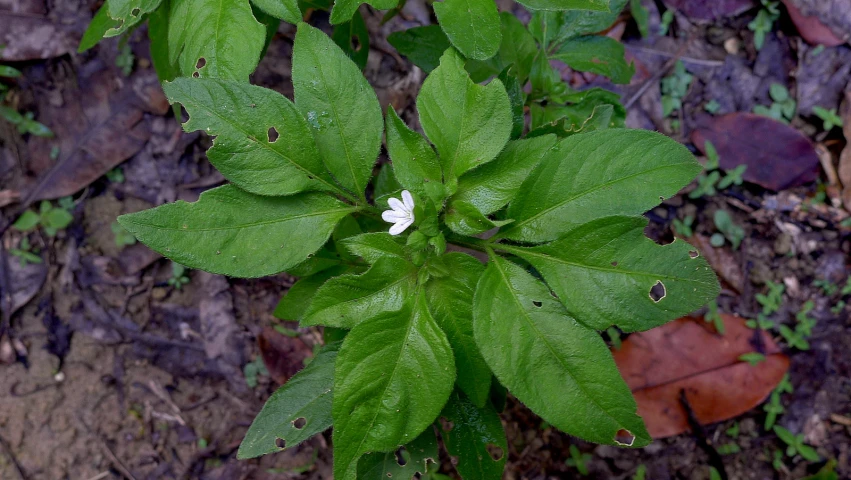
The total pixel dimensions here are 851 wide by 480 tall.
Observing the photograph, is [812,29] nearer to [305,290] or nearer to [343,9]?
[343,9]

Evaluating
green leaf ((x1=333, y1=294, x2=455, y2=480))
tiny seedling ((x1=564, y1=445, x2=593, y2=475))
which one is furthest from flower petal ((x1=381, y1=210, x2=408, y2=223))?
tiny seedling ((x1=564, y1=445, x2=593, y2=475))

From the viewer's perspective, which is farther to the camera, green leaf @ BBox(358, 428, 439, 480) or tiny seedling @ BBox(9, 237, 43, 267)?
tiny seedling @ BBox(9, 237, 43, 267)

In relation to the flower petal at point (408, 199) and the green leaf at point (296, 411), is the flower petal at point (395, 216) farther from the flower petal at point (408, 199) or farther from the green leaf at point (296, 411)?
the green leaf at point (296, 411)

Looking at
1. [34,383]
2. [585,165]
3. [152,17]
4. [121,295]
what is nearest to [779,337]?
[585,165]

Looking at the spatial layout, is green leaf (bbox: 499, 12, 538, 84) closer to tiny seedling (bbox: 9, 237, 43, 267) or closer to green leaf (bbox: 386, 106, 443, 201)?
green leaf (bbox: 386, 106, 443, 201)

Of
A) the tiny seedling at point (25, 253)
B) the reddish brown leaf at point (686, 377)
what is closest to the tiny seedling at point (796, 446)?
the reddish brown leaf at point (686, 377)

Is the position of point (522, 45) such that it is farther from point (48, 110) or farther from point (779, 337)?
point (48, 110)
